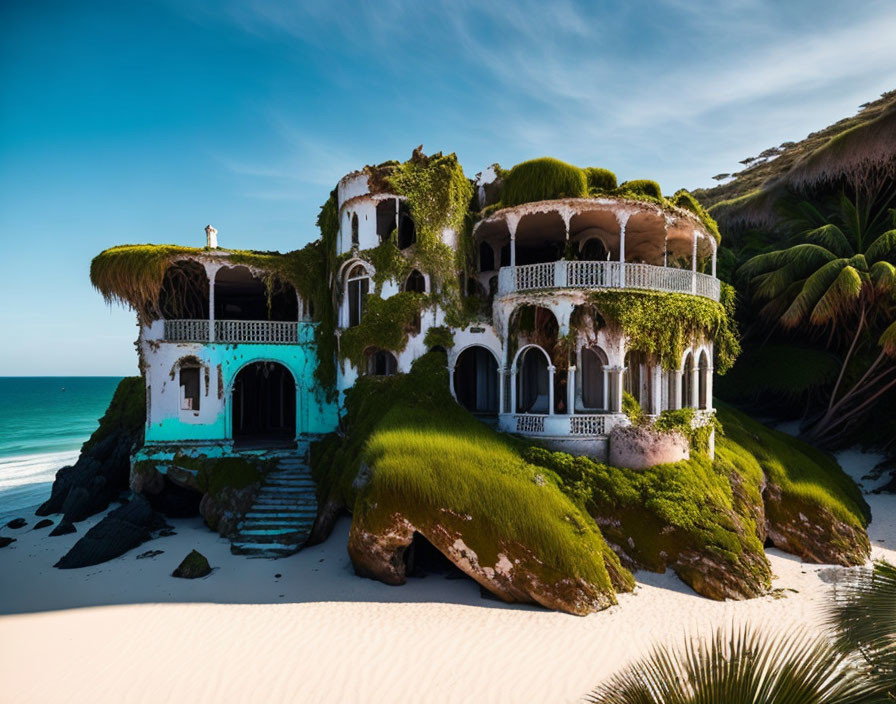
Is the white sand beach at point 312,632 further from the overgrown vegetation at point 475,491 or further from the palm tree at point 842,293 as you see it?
the palm tree at point 842,293

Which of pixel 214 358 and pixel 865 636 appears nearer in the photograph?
pixel 865 636

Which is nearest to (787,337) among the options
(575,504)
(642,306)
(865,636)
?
(642,306)

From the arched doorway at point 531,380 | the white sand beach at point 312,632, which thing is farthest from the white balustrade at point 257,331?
the arched doorway at point 531,380

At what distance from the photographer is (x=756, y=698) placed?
169 inches

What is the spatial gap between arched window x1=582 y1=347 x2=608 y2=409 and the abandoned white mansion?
62 millimetres

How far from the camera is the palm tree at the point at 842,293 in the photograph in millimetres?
24094

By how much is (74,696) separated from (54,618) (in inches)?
167

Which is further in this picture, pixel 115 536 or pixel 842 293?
pixel 842 293

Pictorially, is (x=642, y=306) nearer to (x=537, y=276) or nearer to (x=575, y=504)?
(x=537, y=276)

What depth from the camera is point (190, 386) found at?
23.7 metres

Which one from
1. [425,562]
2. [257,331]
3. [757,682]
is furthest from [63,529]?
[757,682]

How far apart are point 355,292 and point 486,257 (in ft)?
20.5

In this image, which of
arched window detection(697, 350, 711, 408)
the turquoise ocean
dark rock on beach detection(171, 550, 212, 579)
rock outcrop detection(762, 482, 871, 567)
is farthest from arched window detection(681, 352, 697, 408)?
the turquoise ocean

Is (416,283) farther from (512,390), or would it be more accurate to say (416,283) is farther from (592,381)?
(592,381)
